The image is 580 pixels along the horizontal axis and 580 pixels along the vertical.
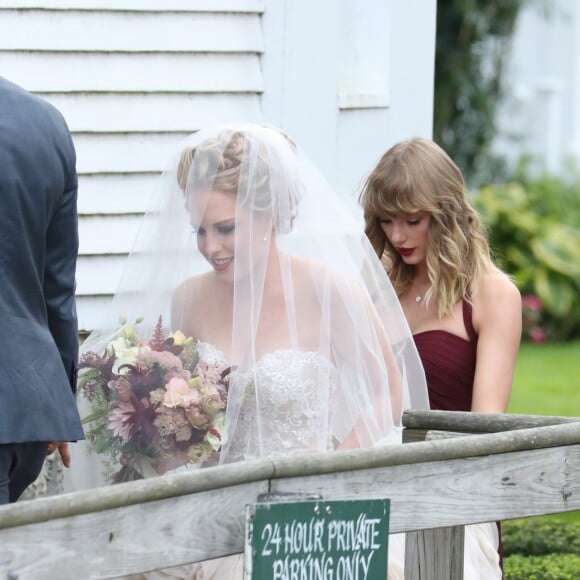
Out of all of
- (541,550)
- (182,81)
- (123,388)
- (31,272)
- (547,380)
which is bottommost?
(547,380)

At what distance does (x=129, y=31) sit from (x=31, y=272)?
7.23 ft

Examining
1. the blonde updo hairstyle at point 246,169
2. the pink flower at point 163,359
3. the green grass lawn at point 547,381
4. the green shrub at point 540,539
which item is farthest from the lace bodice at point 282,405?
the green grass lawn at point 547,381

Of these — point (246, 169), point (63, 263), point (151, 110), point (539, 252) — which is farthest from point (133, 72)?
point (539, 252)

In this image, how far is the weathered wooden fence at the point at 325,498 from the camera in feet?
7.48

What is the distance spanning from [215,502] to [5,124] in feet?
3.37

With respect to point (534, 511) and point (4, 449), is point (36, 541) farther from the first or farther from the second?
point (534, 511)

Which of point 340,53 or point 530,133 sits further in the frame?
point 530,133

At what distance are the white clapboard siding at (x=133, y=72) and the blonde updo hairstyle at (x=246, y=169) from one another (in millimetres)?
1232

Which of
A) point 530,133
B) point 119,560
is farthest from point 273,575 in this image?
point 530,133

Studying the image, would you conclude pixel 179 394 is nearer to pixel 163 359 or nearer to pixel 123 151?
pixel 163 359

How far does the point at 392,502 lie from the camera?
112 inches

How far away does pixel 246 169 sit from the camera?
369 centimetres

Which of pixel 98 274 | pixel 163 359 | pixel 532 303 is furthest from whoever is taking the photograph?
pixel 532 303

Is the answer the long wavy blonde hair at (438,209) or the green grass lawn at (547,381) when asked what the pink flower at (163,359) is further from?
the green grass lawn at (547,381)
